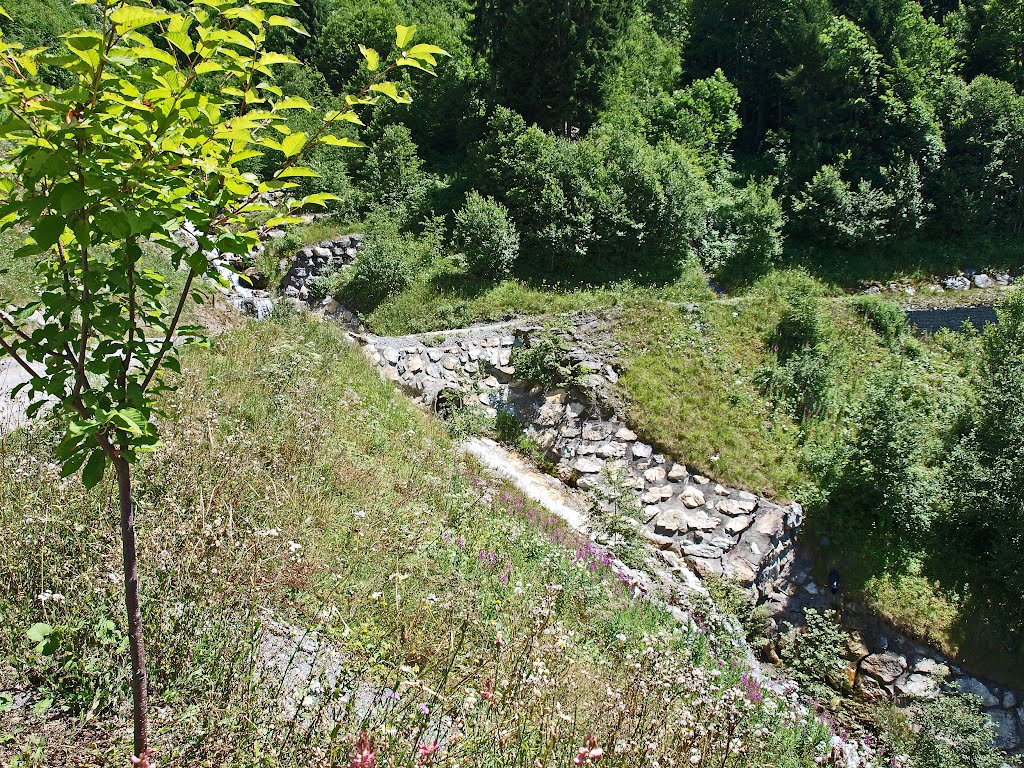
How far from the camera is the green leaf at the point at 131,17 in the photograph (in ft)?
4.77

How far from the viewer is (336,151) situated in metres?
20.3

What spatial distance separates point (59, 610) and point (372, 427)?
465 cm

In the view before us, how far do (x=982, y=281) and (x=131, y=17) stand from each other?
21.8 meters

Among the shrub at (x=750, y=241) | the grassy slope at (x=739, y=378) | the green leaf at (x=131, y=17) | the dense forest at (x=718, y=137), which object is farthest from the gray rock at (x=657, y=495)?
the green leaf at (x=131, y=17)

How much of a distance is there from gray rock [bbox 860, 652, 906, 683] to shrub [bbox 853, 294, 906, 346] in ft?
25.7

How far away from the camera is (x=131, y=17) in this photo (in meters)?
1.47

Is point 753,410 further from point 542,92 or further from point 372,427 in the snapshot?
point 542,92

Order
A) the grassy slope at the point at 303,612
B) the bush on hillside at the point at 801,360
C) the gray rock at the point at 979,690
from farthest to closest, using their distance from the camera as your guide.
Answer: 1. the bush on hillside at the point at 801,360
2. the gray rock at the point at 979,690
3. the grassy slope at the point at 303,612

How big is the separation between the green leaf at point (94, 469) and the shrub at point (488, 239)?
13.9 m

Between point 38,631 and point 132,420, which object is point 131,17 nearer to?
point 132,420

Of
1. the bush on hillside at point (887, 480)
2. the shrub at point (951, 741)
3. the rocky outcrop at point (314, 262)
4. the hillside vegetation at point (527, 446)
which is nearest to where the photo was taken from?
the hillside vegetation at point (527, 446)

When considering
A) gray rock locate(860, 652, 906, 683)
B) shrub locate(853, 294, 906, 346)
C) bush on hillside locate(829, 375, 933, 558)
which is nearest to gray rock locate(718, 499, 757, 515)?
bush on hillside locate(829, 375, 933, 558)

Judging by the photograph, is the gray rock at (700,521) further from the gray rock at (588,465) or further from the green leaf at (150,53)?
the green leaf at (150,53)

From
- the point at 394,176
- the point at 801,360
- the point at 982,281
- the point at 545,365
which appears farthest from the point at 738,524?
the point at 394,176
